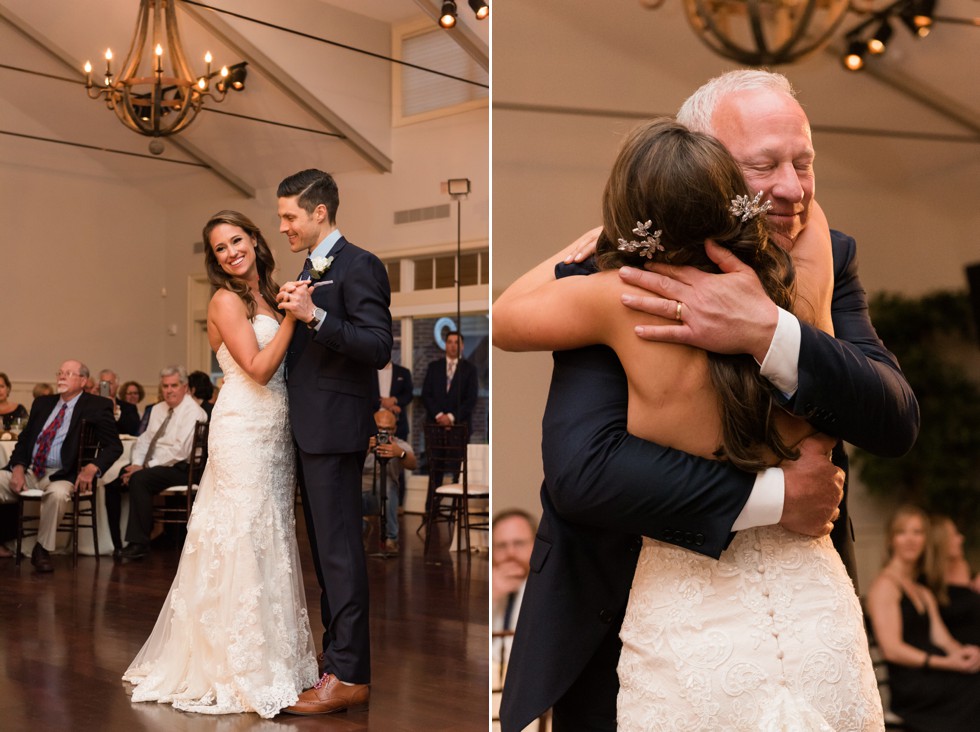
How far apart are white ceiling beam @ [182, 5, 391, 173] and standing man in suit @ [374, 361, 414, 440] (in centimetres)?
286

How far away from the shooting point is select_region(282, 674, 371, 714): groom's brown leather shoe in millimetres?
3428

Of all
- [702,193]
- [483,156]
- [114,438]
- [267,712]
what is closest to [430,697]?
[267,712]

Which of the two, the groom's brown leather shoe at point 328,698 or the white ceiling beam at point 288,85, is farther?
the white ceiling beam at point 288,85

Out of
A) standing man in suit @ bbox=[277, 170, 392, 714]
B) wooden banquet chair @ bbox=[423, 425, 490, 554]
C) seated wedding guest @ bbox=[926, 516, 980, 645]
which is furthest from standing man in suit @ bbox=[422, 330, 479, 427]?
seated wedding guest @ bbox=[926, 516, 980, 645]

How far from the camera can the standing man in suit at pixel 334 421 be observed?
340cm

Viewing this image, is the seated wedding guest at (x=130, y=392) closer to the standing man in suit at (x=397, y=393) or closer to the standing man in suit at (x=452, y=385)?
the standing man in suit at (x=397, y=393)

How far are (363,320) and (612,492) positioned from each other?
220cm

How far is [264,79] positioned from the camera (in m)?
12.4

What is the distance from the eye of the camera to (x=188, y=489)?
760cm

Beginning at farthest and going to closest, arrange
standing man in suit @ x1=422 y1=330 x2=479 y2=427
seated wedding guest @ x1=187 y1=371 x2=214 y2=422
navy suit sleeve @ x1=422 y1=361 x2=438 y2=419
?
1. navy suit sleeve @ x1=422 y1=361 x2=438 y2=419
2. standing man in suit @ x1=422 y1=330 x2=479 y2=427
3. seated wedding guest @ x1=187 y1=371 x2=214 y2=422

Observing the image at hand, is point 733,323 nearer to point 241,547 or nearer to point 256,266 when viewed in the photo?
point 241,547

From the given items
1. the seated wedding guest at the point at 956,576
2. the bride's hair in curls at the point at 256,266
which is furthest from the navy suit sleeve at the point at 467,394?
the seated wedding guest at the point at 956,576

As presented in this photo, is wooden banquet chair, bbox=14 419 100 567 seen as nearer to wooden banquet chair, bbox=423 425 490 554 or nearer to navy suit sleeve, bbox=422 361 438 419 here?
wooden banquet chair, bbox=423 425 490 554

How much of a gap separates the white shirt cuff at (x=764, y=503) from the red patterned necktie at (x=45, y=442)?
282 inches
